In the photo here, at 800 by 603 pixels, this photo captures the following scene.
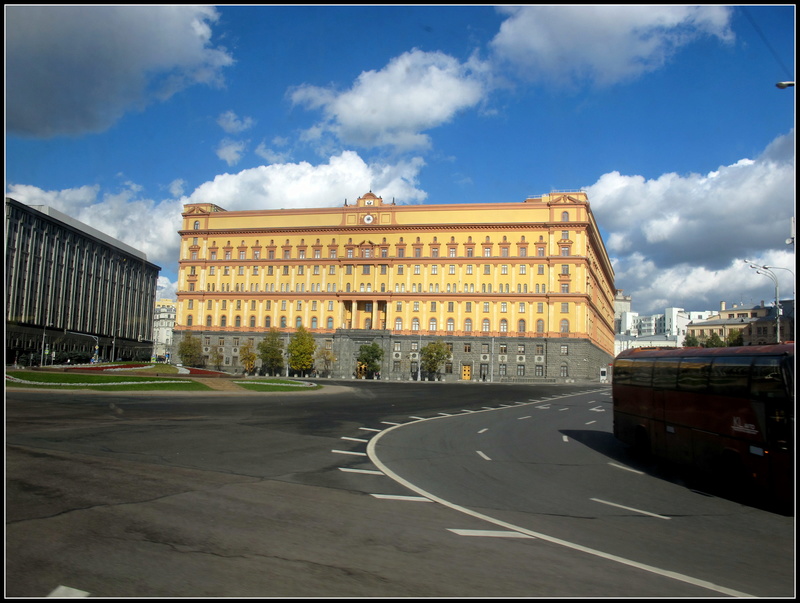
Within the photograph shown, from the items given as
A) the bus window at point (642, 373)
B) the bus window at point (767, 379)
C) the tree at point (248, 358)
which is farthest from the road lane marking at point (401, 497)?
the tree at point (248, 358)

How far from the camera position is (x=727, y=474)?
36.8 feet

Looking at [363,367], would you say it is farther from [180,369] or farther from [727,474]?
[727,474]

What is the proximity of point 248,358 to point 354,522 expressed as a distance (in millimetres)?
84266

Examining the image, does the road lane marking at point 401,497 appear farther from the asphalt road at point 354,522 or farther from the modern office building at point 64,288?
the modern office building at point 64,288

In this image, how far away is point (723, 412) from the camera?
37.1ft

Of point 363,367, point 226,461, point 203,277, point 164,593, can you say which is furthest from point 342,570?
point 203,277

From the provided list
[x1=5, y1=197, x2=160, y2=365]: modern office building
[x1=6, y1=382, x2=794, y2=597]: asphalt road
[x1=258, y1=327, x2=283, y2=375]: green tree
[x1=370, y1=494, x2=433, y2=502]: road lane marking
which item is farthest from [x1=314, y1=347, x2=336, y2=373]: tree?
[x1=370, y1=494, x2=433, y2=502]: road lane marking

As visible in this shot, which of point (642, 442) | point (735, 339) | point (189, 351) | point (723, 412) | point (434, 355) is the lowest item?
point (642, 442)

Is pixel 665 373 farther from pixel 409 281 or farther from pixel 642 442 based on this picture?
pixel 409 281

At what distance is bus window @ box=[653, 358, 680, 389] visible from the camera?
44.9ft

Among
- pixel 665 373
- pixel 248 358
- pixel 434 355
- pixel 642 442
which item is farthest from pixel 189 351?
pixel 665 373

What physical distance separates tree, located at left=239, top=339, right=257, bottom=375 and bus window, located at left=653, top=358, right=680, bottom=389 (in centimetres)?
7992

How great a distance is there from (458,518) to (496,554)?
5.92 feet

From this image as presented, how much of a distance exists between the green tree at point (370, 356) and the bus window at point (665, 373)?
7268 cm
